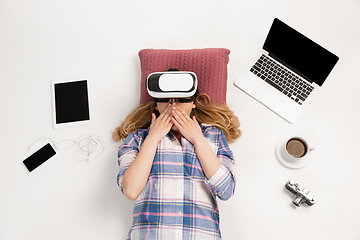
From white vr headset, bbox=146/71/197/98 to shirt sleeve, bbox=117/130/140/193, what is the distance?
10.8 inches

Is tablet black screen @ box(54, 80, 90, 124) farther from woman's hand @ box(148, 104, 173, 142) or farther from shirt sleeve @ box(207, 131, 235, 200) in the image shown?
shirt sleeve @ box(207, 131, 235, 200)

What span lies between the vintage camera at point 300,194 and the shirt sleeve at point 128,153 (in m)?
0.74

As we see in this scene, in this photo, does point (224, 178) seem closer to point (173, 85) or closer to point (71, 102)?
point (173, 85)

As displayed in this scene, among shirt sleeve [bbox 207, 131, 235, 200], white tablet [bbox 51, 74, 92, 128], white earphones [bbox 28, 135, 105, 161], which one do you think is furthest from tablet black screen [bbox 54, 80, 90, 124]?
shirt sleeve [bbox 207, 131, 235, 200]

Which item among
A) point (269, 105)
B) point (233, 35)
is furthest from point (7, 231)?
point (233, 35)

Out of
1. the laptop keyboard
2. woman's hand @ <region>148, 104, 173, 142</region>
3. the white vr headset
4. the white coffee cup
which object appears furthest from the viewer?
the laptop keyboard

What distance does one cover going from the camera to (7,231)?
122 centimetres

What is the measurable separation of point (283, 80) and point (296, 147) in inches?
14.5

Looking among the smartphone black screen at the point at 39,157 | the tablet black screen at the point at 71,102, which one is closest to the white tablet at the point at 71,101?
the tablet black screen at the point at 71,102

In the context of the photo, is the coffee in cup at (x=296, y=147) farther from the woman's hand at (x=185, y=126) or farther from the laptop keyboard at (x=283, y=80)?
the woman's hand at (x=185, y=126)

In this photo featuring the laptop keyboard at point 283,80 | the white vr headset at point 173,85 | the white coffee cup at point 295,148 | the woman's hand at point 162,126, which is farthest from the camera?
the laptop keyboard at point 283,80

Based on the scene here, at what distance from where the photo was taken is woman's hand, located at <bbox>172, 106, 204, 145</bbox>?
1.02 metres

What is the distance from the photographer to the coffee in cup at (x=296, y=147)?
1151mm

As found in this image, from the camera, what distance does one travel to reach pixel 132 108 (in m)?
1.36
